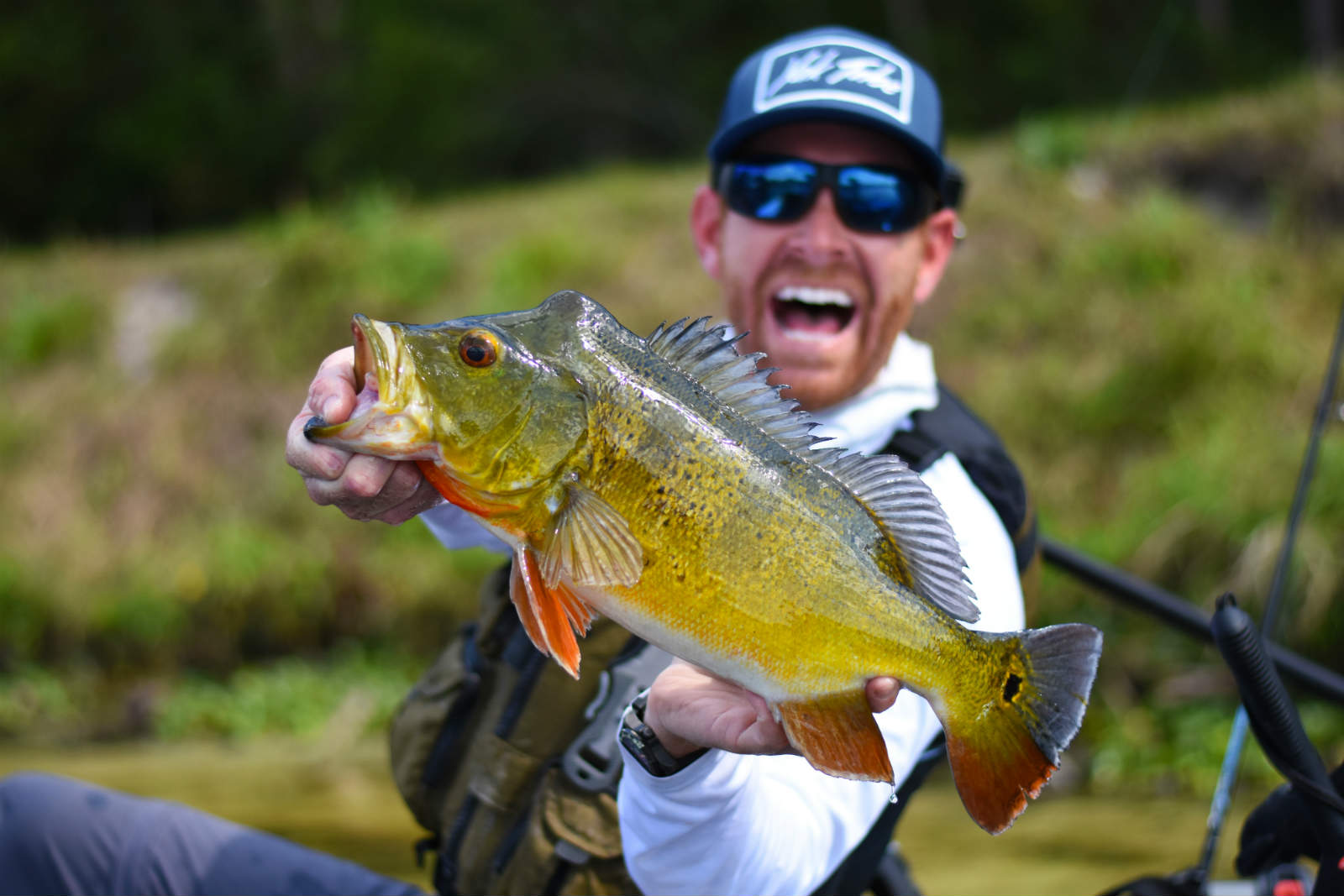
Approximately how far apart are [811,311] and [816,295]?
0.07 m

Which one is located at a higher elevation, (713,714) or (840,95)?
(840,95)

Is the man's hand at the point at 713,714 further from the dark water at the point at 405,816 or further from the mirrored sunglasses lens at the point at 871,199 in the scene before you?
the dark water at the point at 405,816

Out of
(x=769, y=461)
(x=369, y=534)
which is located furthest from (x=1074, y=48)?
(x=769, y=461)

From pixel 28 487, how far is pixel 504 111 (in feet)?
45.3

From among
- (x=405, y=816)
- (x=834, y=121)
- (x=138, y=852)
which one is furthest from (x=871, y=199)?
(x=405, y=816)

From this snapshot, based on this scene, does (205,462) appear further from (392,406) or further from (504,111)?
(504,111)

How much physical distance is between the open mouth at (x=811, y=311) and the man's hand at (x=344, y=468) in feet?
3.62

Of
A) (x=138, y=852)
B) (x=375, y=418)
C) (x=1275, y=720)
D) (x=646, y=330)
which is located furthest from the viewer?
(x=646, y=330)

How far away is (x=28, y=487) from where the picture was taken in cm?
823

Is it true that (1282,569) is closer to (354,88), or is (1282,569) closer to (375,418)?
(375,418)

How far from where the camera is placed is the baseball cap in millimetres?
2369

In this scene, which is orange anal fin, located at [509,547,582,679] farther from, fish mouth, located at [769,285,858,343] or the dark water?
the dark water

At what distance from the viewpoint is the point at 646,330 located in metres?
8.92

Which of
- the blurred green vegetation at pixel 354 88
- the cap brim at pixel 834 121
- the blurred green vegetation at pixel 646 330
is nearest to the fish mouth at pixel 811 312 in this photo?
the cap brim at pixel 834 121
